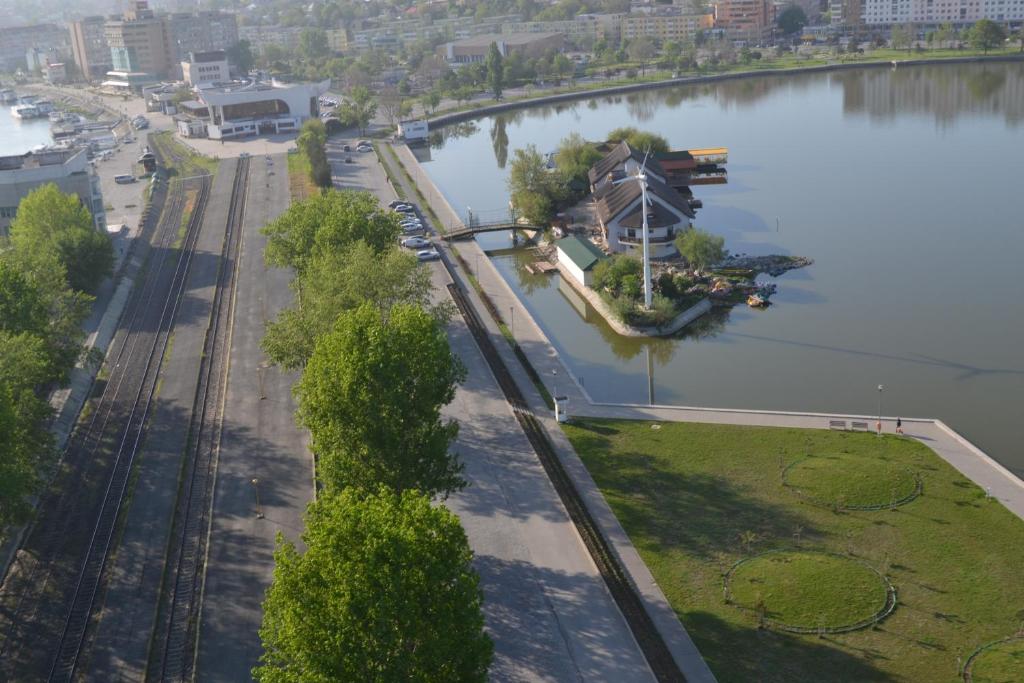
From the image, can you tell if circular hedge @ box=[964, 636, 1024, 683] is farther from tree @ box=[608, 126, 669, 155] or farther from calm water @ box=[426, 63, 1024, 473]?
tree @ box=[608, 126, 669, 155]

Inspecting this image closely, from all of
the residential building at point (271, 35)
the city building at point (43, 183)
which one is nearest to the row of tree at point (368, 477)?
the city building at point (43, 183)

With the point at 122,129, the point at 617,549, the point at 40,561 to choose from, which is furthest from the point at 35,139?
the point at 617,549

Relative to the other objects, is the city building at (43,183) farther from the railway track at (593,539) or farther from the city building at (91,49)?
the city building at (91,49)

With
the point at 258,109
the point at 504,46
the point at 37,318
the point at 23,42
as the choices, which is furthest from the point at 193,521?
the point at 23,42

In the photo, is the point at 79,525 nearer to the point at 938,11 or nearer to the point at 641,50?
the point at 641,50

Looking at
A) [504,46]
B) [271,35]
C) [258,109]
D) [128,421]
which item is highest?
[271,35]
